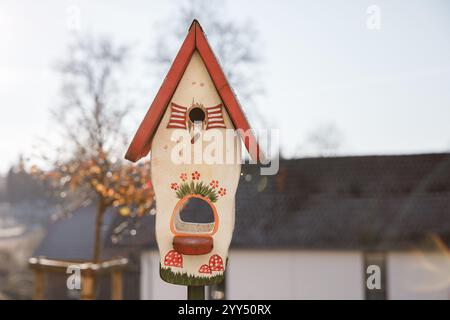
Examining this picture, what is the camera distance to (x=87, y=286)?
6.39m

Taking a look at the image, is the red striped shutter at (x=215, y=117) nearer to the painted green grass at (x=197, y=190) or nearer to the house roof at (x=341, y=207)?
the painted green grass at (x=197, y=190)

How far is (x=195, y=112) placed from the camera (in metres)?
3.99

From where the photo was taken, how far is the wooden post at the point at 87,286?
6363mm

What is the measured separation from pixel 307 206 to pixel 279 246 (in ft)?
4.59

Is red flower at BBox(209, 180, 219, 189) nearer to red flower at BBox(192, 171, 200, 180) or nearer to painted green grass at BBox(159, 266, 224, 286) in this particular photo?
red flower at BBox(192, 171, 200, 180)

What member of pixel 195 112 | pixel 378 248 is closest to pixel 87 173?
pixel 195 112

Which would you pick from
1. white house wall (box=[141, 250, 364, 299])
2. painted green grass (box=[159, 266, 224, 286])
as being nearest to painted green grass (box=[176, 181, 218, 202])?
painted green grass (box=[159, 266, 224, 286])

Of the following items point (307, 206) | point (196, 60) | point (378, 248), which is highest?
point (196, 60)

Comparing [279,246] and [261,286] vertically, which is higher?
[279,246]

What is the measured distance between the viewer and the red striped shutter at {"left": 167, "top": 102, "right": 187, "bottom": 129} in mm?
3918

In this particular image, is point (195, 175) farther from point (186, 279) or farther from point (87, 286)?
point (87, 286)
